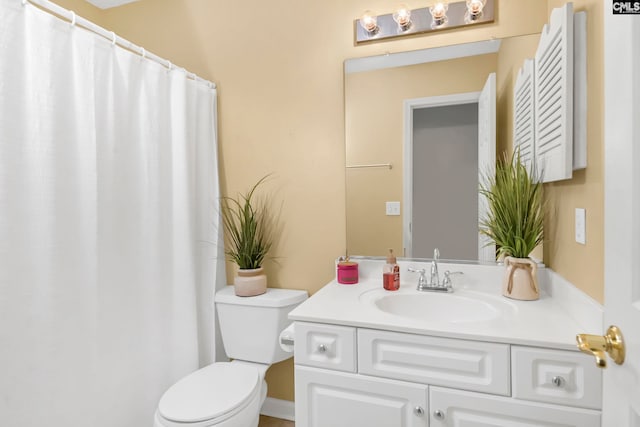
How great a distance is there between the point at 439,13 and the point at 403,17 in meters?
0.16

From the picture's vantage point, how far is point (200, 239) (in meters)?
1.90

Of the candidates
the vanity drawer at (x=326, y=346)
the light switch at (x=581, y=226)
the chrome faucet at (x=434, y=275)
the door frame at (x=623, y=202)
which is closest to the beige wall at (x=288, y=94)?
the chrome faucet at (x=434, y=275)

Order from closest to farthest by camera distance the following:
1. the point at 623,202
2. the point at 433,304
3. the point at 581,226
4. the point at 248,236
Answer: the point at 623,202 < the point at 581,226 < the point at 433,304 < the point at 248,236

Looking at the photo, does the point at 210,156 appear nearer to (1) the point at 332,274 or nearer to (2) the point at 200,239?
(2) the point at 200,239

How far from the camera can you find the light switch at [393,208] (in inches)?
67.6

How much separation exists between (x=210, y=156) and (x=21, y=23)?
0.96 meters

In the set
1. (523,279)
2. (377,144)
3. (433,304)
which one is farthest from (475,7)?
(433,304)

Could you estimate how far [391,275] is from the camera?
1.54 metres

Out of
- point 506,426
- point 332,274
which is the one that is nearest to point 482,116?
point 332,274

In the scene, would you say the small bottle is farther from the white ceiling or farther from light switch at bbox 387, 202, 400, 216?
the white ceiling

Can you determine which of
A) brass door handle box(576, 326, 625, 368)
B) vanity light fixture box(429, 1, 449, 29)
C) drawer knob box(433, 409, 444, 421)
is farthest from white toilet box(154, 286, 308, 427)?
vanity light fixture box(429, 1, 449, 29)

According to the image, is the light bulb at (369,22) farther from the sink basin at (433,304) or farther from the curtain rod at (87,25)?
the sink basin at (433,304)

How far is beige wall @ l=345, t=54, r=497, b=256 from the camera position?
1673 millimetres

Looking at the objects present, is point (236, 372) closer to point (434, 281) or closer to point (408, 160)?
point (434, 281)
